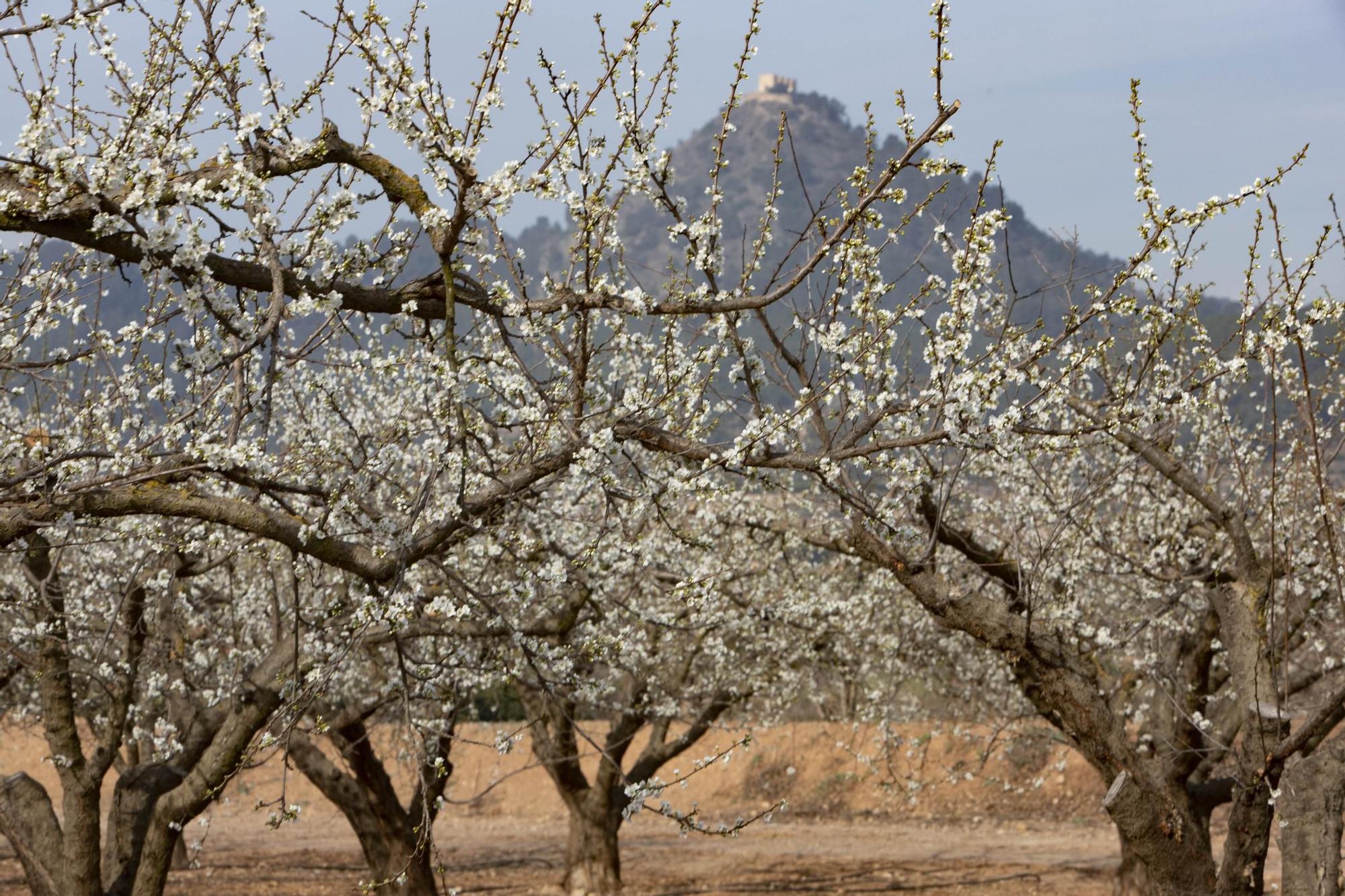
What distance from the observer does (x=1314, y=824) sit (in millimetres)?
5520

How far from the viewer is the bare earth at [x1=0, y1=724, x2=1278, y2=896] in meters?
16.6

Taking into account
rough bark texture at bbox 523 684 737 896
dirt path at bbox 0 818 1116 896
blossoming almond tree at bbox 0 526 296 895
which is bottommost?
dirt path at bbox 0 818 1116 896

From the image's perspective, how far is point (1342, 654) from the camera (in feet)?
22.5

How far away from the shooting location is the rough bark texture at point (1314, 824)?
17.8ft

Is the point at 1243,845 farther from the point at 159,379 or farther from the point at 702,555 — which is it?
the point at 702,555

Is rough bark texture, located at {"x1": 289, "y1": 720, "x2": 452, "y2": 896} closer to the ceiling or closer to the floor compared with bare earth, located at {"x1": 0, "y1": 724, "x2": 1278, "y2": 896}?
closer to the ceiling

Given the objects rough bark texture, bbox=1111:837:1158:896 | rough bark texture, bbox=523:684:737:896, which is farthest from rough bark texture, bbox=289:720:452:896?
rough bark texture, bbox=1111:837:1158:896

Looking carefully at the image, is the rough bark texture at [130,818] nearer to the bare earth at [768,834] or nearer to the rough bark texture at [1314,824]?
the rough bark texture at [1314,824]

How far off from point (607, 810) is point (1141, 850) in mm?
9104

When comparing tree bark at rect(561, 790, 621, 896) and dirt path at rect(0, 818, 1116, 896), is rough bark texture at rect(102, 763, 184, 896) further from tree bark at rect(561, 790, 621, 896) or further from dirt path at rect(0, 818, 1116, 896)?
dirt path at rect(0, 818, 1116, 896)

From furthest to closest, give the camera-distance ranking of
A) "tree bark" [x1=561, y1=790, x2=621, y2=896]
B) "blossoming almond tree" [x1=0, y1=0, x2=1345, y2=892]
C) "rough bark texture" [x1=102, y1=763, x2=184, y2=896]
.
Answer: "tree bark" [x1=561, y1=790, x2=621, y2=896] < "rough bark texture" [x1=102, y1=763, x2=184, y2=896] < "blossoming almond tree" [x1=0, y1=0, x2=1345, y2=892]

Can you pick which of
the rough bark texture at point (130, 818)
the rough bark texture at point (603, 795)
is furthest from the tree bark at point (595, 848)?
the rough bark texture at point (130, 818)

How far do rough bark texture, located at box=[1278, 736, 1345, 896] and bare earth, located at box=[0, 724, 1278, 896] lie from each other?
10.0 m

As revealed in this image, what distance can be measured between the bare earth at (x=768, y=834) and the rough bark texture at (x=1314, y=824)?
10049 mm
